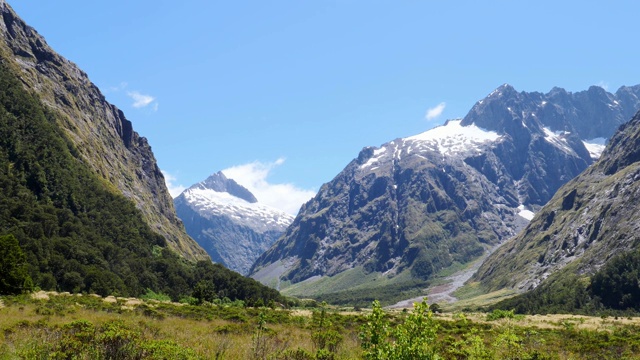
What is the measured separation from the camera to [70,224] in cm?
11906

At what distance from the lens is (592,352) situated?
31.1 metres

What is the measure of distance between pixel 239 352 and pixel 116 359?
5463 mm

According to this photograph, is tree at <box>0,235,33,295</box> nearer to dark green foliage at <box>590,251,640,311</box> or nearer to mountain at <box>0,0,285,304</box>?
mountain at <box>0,0,285,304</box>

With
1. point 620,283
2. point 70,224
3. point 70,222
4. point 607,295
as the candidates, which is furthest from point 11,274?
point 620,283

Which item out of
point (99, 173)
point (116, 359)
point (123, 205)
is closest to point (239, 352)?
point (116, 359)

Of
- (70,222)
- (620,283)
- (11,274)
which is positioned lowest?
(620,283)

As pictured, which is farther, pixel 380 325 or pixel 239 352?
pixel 239 352

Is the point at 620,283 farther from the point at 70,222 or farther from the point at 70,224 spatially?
the point at 70,222

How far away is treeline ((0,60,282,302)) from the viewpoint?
96.7 meters

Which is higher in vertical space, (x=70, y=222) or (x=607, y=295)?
(x=70, y=222)

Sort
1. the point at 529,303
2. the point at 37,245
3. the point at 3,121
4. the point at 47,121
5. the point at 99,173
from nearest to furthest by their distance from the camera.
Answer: the point at 37,245 < the point at 3,121 < the point at 47,121 < the point at 99,173 < the point at 529,303

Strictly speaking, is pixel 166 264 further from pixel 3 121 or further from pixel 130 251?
pixel 3 121

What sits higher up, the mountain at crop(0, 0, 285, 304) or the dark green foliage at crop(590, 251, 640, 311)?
the mountain at crop(0, 0, 285, 304)

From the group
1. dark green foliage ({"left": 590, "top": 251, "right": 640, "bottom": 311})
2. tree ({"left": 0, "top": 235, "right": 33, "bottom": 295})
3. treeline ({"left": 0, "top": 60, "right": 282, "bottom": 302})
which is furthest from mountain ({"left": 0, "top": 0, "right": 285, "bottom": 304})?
dark green foliage ({"left": 590, "top": 251, "right": 640, "bottom": 311})
